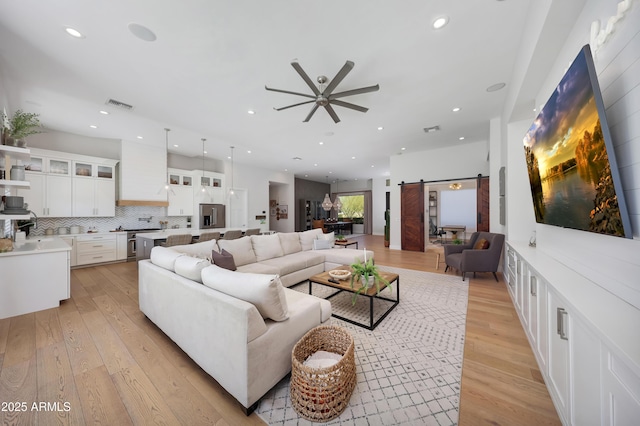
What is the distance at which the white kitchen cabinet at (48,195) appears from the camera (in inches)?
179

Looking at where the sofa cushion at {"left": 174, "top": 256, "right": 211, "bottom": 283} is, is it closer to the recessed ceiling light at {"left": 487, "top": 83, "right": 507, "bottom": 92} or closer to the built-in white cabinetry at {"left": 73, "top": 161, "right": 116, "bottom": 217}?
the recessed ceiling light at {"left": 487, "top": 83, "right": 507, "bottom": 92}

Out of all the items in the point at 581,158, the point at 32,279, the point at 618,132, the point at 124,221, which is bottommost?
the point at 32,279

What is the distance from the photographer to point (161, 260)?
95.6 inches

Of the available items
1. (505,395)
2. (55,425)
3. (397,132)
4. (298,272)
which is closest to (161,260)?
(55,425)

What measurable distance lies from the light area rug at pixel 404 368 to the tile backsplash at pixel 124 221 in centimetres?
601

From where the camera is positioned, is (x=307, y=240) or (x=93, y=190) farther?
(x=93, y=190)

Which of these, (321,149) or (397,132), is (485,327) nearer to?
(397,132)

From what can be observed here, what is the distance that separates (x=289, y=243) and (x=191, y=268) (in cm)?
259

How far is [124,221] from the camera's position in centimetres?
597

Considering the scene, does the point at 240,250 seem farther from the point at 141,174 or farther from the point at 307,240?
the point at 141,174

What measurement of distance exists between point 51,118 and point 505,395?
7.79m

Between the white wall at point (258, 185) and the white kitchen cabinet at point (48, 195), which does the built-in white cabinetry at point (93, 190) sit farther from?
the white wall at point (258, 185)

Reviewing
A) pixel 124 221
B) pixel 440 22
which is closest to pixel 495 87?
pixel 440 22

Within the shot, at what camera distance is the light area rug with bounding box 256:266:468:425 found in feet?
4.69
